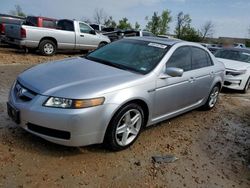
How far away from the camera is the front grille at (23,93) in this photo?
3.46 metres

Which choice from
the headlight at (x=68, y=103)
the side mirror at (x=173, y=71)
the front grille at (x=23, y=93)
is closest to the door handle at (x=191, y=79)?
the side mirror at (x=173, y=71)

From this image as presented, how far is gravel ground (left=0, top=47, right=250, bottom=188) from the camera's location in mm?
3209

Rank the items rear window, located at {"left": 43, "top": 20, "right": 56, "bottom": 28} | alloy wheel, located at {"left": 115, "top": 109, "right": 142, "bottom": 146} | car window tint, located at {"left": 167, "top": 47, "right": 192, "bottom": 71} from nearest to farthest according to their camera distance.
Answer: alloy wheel, located at {"left": 115, "top": 109, "right": 142, "bottom": 146}, car window tint, located at {"left": 167, "top": 47, "right": 192, "bottom": 71}, rear window, located at {"left": 43, "top": 20, "right": 56, "bottom": 28}

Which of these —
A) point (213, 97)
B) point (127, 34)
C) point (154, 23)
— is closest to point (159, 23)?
point (154, 23)

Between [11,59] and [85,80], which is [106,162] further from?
[11,59]

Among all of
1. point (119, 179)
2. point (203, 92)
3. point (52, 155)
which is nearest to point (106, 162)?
point (119, 179)

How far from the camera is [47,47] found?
11.8 metres

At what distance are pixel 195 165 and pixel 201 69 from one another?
217 cm

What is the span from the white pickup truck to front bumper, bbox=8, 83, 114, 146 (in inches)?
328

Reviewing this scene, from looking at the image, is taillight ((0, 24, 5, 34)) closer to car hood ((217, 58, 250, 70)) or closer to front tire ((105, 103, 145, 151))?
car hood ((217, 58, 250, 70))

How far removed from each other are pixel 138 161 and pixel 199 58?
2658mm

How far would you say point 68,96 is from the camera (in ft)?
10.8


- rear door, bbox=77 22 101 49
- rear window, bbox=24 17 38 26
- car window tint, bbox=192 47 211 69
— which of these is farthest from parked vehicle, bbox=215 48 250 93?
rear window, bbox=24 17 38 26

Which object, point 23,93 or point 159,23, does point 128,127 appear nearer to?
point 23,93
